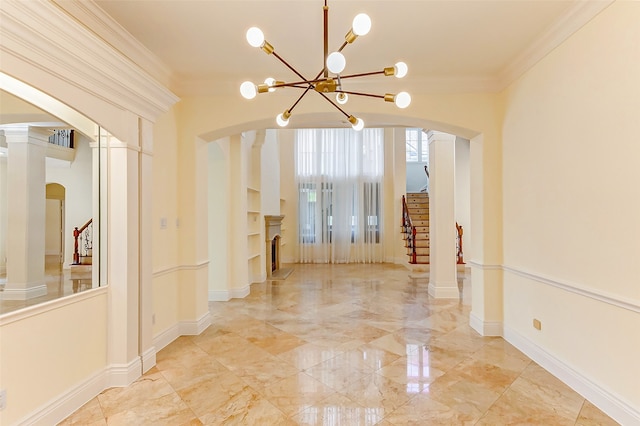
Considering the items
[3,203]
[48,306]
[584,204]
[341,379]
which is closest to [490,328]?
[584,204]

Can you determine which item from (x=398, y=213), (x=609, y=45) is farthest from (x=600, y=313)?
(x=398, y=213)

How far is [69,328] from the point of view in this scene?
2391 millimetres

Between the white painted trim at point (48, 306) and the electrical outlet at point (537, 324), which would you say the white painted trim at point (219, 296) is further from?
the electrical outlet at point (537, 324)

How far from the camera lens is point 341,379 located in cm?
283

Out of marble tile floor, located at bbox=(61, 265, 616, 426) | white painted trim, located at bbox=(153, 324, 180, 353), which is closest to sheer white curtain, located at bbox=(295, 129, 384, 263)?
marble tile floor, located at bbox=(61, 265, 616, 426)

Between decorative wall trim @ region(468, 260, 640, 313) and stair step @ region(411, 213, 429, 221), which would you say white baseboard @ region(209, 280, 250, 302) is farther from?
stair step @ region(411, 213, 429, 221)

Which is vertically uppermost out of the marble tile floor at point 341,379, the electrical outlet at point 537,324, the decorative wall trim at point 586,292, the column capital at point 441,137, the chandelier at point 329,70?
the column capital at point 441,137

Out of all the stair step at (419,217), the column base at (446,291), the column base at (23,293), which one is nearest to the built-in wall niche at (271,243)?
the column base at (446,291)

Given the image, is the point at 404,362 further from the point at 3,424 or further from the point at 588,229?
the point at 3,424

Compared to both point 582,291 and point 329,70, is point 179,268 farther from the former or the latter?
point 582,291

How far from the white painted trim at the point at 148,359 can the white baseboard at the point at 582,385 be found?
3.68 metres

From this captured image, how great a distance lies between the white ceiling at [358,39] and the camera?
2535mm

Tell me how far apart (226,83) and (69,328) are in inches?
115

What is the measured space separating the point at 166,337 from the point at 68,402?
1.34 m
